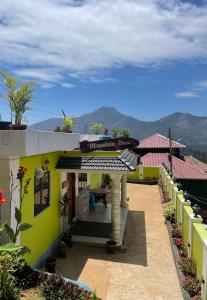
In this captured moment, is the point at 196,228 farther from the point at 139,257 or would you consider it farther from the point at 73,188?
the point at 73,188

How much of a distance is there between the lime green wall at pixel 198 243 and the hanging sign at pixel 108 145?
5.40 metres

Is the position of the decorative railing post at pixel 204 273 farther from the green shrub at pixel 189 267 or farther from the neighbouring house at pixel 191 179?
the neighbouring house at pixel 191 179

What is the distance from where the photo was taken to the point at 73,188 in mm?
14305

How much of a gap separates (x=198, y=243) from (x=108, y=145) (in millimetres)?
6551

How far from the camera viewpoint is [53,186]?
11109 millimetres

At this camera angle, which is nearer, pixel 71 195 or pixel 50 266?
pixel 50 266

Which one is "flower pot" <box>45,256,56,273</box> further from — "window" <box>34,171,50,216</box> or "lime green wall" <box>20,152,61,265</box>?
"window" <box>34,171,50,216</box>

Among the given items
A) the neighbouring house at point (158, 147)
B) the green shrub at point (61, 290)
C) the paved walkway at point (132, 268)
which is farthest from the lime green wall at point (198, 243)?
the neighbouring house at point (158, 147)

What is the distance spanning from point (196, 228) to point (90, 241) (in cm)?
473

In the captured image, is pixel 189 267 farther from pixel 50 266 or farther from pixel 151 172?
pixel 151 172

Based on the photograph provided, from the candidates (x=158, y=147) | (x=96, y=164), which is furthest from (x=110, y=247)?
(x=158, y=147)

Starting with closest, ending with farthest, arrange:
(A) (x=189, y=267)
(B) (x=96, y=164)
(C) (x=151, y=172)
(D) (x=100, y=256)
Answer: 1. (A) (x=189, y=267)
2. (D) (x=100, y=256)
3. (B) (x=96, y=164)
4. (C) (x=151, y=172)

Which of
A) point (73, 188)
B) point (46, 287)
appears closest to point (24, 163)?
point (46, 287)

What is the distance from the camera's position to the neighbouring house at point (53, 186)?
24.8 feet
